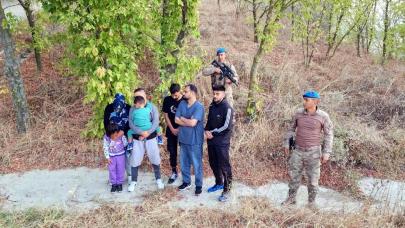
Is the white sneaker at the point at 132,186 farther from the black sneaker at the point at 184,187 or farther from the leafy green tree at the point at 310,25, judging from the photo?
the leafy green tree at the point at 310,25

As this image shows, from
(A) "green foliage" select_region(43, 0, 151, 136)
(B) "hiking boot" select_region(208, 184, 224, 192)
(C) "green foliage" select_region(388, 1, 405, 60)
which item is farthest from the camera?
(C) "green foliage" select_region(388, 1, 405, 60)

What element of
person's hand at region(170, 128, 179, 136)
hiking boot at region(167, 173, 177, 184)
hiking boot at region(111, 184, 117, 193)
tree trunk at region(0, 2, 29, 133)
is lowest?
hiking boot at region(111, 184, 117, 193)

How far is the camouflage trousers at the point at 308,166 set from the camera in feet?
17.0

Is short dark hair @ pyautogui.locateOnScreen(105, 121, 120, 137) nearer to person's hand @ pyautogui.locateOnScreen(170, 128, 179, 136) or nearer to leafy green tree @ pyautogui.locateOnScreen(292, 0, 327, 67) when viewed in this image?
person's hand @ pyautogui.locateOnScreen(170, 128, 179, 136)

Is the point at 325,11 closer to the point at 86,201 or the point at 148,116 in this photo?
the point at 148,116

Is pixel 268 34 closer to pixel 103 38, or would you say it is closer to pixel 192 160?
pixel 103 38

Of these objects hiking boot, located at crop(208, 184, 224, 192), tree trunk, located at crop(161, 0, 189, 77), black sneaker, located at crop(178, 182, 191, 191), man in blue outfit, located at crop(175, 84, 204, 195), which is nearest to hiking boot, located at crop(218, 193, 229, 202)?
hiking boot, located at crop(208, 184, 224, 192)

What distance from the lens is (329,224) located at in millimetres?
4801

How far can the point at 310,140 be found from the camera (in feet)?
16.8

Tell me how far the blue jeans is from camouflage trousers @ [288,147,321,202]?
52.0 inches

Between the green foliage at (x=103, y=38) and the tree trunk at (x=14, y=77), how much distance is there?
1322 mm

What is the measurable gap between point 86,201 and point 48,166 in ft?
5.07

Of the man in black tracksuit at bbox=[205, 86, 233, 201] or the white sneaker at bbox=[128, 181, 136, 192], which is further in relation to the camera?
the white sneaker at bbox=[128, 181, 136, 192]

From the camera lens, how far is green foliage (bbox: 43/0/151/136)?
610 cm
